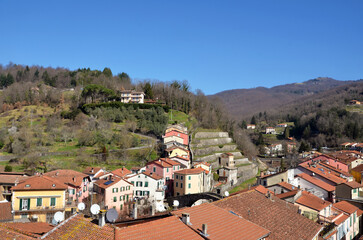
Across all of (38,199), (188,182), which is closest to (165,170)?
(188,182)

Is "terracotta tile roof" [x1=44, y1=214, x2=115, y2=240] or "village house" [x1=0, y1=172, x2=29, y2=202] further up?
"terracotta tile roof" [x1=44, y1=214, x2=115, y2=240]

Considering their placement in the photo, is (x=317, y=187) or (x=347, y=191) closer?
(x=317, y=187)

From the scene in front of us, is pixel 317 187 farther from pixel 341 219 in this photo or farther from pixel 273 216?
pixel 273 216

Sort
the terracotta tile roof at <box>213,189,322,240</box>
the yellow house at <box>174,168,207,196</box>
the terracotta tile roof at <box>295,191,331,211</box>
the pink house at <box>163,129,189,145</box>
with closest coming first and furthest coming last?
the terracotta tile roof at <box>213,189,322,240</box> < the terracotta tile roof at <box>295,191,331,211</box> < the yellow house at <box>174,168,207,196</box> < the pink house at <box>163,129,189,145</box>

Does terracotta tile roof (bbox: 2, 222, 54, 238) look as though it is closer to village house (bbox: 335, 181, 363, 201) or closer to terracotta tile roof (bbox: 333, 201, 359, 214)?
terracotta tile roof (bbox: 333, 201, 359, 214)

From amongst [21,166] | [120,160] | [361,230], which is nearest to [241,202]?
[361,230]

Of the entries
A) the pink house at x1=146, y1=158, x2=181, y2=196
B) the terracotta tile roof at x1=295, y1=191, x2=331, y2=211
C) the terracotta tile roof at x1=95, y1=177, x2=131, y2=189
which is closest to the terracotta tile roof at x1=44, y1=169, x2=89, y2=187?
the terracotta tile roof at x1=95, y1=177, x2=131, y2=189

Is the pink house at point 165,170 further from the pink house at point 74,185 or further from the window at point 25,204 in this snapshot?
the window at point 25,204
